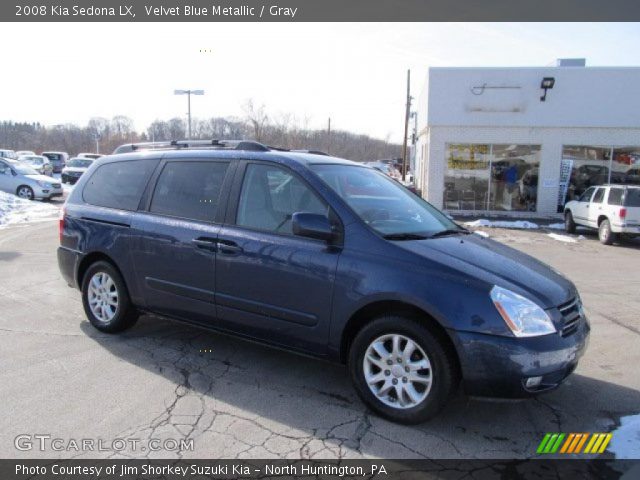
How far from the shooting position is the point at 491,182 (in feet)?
61.8

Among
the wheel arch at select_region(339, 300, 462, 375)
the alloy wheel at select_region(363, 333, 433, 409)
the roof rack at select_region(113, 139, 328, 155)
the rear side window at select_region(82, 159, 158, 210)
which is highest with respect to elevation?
the roof rack at select_region(113, 139, 328, 155)

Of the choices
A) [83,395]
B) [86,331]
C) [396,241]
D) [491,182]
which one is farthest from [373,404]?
[491,182]

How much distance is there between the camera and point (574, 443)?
3367 mm

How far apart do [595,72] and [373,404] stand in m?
18.5

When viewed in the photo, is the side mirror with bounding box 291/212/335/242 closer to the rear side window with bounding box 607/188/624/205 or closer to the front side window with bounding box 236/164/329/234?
the front side window with bounding box 236/164/329/234

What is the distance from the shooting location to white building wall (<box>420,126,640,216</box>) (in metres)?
18.2

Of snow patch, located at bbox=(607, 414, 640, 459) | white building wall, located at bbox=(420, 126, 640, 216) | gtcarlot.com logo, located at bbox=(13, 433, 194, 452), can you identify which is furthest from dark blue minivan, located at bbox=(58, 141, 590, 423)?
white building wall, located at bbox=(420, 126, 640, 216)

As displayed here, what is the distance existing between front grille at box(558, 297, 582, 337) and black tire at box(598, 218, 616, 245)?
10967 millimetres

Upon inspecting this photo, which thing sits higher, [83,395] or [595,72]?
[595,72]

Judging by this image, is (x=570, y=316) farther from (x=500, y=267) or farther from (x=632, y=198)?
(x=632, y=198)

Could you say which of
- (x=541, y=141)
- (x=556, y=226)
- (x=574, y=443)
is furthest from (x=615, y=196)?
(x=574, y=443)

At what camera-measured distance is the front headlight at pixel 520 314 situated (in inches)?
127

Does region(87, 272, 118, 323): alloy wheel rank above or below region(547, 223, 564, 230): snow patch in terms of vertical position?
above

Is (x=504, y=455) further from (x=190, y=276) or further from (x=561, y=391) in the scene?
(x=190, y=276)
